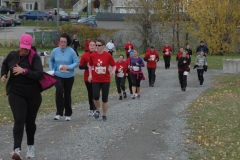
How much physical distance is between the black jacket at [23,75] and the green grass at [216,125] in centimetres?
279

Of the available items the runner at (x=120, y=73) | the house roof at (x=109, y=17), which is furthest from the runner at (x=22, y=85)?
the house roof at (x=109, y=17)

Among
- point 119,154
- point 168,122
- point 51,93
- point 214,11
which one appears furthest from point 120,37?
point 119,154

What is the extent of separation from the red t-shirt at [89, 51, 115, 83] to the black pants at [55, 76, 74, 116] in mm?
542

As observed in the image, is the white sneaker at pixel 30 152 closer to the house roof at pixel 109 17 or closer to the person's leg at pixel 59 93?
the person's leg at pixel 59 93

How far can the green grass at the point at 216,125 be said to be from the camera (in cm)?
987

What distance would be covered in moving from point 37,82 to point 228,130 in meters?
5.07

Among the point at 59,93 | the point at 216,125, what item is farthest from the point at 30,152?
the point at 216,125

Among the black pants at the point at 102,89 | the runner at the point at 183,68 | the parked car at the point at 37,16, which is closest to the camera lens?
the black pants at the point at 102,89

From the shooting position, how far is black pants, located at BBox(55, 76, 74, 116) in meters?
12.6

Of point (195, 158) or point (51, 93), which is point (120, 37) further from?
point (195, 158)

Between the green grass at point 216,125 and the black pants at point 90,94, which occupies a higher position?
the black pants at point 90,94

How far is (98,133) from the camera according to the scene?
36.9ft

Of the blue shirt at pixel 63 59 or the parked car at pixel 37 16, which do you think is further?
the parked car at pixel 37 16

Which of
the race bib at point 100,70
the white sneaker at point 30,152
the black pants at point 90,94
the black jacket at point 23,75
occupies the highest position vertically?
the black jacket at point 23,75
